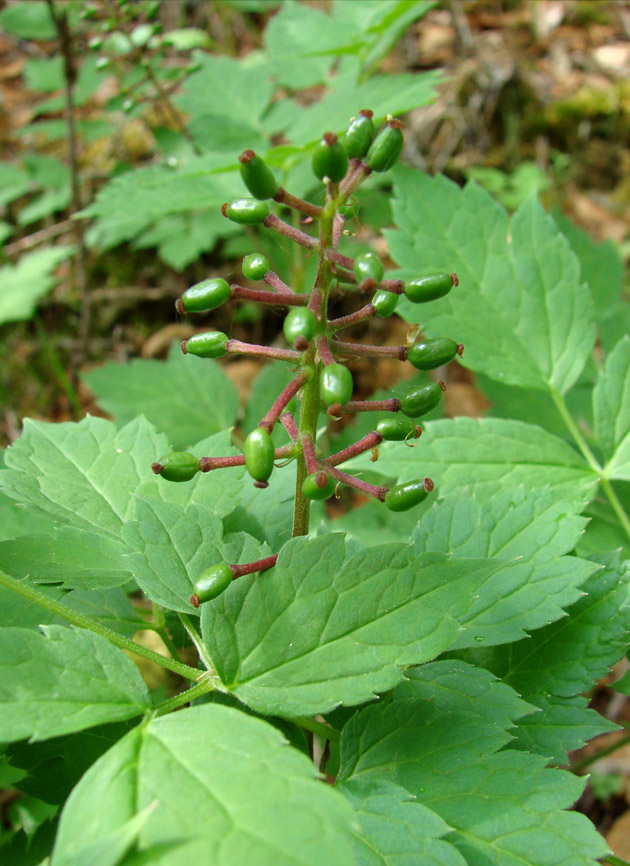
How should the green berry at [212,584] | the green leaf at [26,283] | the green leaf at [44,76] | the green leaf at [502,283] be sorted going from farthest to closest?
1. the green leaf at [44,76]
2. the green leaf at [26,283]
3. the green leaf at [502,283]
4. the green berry at [212,584]

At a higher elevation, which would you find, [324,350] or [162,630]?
[324,350]

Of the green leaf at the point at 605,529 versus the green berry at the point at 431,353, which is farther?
the green leaf at the point at 605,529

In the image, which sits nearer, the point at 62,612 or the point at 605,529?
the point at 62,612

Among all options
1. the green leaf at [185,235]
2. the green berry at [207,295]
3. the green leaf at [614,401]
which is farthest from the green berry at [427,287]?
A: the green leaf at [185,235]

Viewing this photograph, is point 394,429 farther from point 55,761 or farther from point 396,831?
point 55,761

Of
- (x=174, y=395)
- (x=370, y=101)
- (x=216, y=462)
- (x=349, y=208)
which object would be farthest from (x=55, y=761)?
Result: (x=370, y=101)

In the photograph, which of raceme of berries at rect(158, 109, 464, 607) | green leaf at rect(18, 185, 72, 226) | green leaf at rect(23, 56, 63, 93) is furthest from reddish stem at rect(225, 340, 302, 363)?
green leaf at rect(23, 56, 63, 93)

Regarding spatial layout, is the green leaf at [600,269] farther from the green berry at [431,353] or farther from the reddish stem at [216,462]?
the reddish stem at [216,462]
